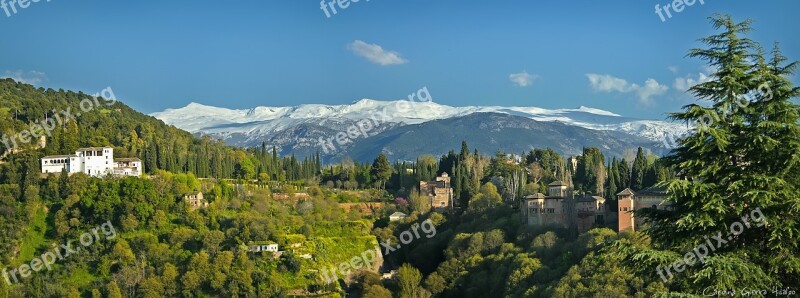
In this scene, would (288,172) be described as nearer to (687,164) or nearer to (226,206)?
(226,206)

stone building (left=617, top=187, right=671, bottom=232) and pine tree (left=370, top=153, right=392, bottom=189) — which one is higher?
pine tree (left=370, top=153, right=392, bottom=189)

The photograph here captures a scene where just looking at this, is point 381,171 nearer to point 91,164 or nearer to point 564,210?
point 91,164

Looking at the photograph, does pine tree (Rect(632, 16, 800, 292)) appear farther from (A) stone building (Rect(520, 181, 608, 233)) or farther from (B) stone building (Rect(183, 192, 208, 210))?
(B) stone building (Rect(183, 192, 208, 210))

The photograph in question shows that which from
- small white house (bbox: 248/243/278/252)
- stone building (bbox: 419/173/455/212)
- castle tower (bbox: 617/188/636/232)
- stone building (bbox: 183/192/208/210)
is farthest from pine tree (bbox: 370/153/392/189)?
castle tower (bbox: 617/188/636/232)

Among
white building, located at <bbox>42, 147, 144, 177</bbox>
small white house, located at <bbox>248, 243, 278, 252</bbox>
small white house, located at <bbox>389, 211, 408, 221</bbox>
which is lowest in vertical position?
small white house, located at <bbox>248, 243, 278, 252</bbox>

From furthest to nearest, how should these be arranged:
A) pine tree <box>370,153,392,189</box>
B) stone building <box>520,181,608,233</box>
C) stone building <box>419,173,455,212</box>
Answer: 1. pine tree <box>370,153,392,189</box>
2. stone building <box>419,173,455,212</box>
3. stone building <box>520,181,608,233</box>

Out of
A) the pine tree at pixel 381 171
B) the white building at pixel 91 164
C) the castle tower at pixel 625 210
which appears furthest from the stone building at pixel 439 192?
the castle tower at pixel 625 210

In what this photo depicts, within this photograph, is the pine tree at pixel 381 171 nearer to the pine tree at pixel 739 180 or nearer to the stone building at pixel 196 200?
the stone building at pixel 196 200
